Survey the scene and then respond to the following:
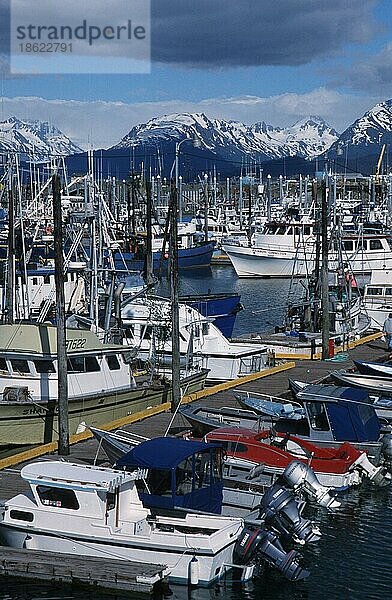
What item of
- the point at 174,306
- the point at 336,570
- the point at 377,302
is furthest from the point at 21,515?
the point at 377,302

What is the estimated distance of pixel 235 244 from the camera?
3196 inches

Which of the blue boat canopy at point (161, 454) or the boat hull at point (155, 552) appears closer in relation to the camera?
the boat hull at point (155, 552)

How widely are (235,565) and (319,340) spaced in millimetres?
21349

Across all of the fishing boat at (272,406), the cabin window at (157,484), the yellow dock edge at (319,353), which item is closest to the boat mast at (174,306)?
the fishing boat at (272,406)

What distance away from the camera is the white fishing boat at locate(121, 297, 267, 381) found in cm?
3259

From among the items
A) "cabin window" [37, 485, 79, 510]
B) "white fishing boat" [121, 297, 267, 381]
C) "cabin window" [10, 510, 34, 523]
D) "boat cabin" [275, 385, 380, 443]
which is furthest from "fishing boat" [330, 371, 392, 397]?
"cabin window" [10, 510, 34, 523]

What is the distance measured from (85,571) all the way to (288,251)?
60649 millimetres

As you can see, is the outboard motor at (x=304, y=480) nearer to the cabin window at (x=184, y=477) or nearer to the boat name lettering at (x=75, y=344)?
the cabin window at (x=184, y=477)

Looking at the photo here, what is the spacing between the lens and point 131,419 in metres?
25.0

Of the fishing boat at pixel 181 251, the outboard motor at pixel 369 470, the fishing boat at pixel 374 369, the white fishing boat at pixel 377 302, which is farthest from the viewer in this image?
the fishing boat at pixel 181 251

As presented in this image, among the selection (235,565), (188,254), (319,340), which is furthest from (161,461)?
(188,254)

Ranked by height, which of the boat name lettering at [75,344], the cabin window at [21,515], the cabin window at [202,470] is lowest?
the cabin window at [21,515]

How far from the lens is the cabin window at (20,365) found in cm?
2480

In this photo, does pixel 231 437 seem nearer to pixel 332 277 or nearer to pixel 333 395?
pixel 333 395
